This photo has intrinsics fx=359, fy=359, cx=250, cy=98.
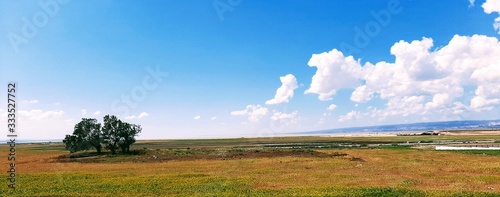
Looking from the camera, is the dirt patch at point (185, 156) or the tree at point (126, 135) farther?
the tree at point (126, 135)

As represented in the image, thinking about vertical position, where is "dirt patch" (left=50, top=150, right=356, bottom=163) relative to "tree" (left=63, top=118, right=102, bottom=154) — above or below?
below

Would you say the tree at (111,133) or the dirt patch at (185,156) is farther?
the tree at (111,133)

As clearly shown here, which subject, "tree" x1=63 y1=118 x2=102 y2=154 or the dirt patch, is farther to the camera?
"tree" x1=63 y1=118 x2=102 y2=154

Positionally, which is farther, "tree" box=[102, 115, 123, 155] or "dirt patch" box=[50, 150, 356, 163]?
"tree" box=[102, 115, 123, 155]

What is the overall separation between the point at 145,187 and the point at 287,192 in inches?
596

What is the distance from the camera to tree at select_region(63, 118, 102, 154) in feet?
299

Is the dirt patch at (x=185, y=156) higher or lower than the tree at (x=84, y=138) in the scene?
lower

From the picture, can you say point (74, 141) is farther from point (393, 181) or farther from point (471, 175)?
point (471, 175)

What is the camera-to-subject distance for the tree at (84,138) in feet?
299

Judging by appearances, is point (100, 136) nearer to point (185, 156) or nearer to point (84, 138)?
point (84, 138)

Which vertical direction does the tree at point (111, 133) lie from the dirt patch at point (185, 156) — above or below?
above

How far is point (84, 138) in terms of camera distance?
91688 millimetres

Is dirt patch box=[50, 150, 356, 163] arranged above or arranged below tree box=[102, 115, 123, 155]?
below

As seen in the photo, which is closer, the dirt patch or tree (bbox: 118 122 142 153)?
the dirt patch
